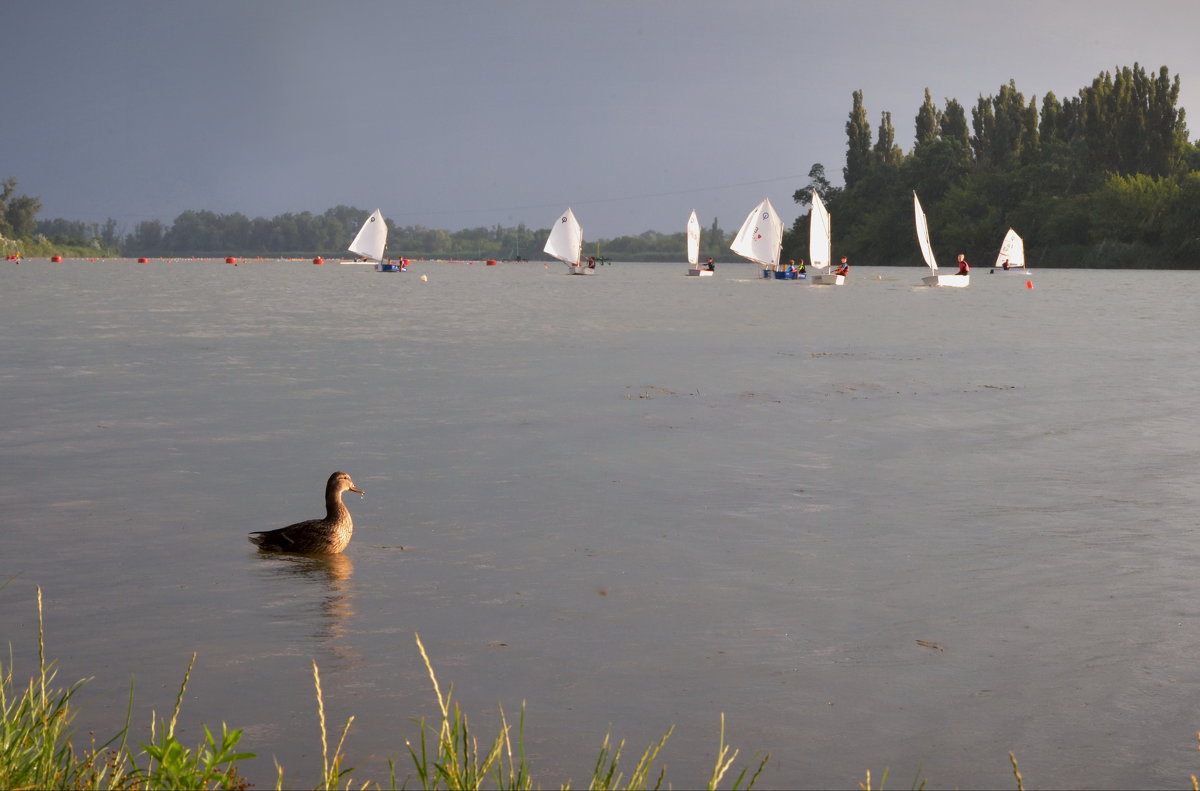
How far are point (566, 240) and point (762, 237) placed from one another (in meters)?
21.2

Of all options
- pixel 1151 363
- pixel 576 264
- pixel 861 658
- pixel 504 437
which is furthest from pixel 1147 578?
pixel 576 264

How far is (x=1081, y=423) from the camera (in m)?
15.0

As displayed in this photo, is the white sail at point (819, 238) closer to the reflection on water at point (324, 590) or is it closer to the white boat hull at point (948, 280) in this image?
the white boat hull at point (948, 280)

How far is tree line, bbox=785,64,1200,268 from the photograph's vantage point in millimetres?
112500

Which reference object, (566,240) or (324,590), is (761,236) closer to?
(566,240)

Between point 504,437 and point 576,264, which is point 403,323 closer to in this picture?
point 504,437

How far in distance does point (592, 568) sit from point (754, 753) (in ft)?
10.5

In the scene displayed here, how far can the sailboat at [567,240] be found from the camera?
96.6m

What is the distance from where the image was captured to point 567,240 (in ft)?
324

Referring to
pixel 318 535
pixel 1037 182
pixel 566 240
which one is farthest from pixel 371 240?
pixel 318 535

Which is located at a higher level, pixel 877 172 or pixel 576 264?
pixel 877 172

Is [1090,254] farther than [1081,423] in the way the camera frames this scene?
Yes

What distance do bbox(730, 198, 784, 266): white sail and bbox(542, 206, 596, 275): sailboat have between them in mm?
16454

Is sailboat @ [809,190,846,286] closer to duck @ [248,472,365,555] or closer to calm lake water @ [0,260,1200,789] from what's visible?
calm lake water @ [0,260,1200,789]
